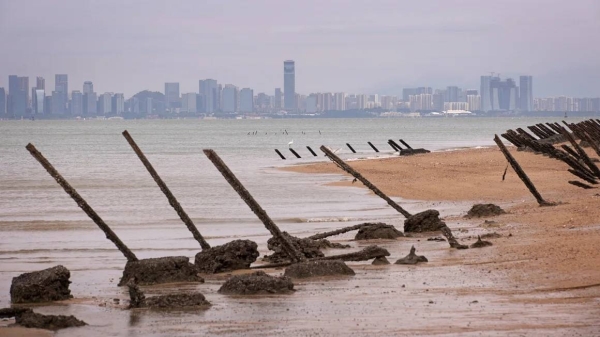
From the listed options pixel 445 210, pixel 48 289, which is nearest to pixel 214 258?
pixel 48 289

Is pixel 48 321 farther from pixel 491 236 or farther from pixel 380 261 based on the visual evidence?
pixel 491 236

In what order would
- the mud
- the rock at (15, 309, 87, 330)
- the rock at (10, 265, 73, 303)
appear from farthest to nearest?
the rock at (10, 265, 73, 303) → the mud → the rock at (15, 309, 87, 330)

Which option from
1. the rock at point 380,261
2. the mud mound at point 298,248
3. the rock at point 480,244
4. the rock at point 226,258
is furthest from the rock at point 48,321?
the rock at point 480,244

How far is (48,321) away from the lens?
10883mm

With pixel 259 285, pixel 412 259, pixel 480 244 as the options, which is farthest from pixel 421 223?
pixel 259 285

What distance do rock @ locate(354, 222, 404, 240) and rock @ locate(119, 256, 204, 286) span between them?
5.23 m

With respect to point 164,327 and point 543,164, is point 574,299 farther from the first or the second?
point 543,164

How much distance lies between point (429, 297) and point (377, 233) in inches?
274

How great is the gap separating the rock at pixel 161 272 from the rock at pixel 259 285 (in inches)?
51.4

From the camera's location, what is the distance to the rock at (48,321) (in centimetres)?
1085

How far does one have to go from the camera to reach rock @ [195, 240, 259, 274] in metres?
14.9

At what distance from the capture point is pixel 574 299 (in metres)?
10.9

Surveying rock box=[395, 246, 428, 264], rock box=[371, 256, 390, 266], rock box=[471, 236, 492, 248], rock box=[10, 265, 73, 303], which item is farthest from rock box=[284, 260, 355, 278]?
rock box=[10, 265, 73, 303]

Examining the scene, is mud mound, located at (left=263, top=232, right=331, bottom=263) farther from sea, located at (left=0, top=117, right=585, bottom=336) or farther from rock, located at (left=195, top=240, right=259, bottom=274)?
sea, located at (left=0, top=117, right=585, bottom=336)
